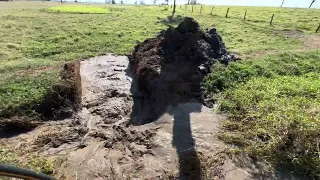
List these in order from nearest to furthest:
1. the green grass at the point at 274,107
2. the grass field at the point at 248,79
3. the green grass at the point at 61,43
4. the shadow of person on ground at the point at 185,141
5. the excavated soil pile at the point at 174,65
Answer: the shadow of person on ground at the point at 185,141 < the green grass at the point at 274,107 < the grass field at the point at 248,79 < the excavated soil pile at the point at 174,65 < the green grass at the point at 61,43

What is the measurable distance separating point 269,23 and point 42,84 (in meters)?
17.9

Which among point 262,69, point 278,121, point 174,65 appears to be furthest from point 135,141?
point 262,69

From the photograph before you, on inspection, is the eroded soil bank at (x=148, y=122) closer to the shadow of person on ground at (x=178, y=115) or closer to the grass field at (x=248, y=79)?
the shadow of person on ground at (x=178, y=115)

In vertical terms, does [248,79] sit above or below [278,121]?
below

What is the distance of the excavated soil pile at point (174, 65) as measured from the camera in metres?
6.89

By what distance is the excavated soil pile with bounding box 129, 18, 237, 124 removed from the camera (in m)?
6.89

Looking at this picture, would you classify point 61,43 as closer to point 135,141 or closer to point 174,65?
point 174,65

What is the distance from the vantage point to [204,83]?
740 cm

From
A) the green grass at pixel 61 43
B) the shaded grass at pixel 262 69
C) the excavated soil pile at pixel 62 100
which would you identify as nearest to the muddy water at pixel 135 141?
the excavated soil pile at pixel 62 100


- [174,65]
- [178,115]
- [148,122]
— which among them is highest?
[174,65]

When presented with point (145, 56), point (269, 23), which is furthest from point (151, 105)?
point (269, 23)

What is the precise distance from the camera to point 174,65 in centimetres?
783

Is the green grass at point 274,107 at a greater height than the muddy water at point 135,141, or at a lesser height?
greater

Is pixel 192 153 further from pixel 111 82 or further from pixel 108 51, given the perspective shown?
pixel 108 51
